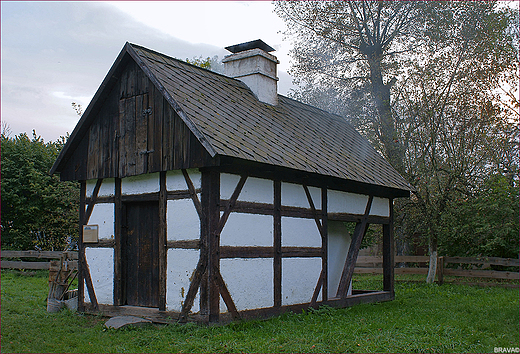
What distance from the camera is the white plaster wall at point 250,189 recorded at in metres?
8.55

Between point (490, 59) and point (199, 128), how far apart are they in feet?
36.7

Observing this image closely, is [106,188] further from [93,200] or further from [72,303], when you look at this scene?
[72,303]

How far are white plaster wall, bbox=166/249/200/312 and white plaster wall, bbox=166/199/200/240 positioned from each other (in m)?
0.27

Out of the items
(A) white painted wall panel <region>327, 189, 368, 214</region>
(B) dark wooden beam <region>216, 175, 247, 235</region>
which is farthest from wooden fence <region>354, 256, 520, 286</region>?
(B) dark wooden beam <region>216, 175, 247, 235</region>

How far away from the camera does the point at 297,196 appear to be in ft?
33.4

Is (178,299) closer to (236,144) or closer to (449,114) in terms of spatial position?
(236,144)

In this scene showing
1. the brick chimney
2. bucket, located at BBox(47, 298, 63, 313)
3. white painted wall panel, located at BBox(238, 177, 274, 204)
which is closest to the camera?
white painted wall panel, located at BBox(238, 177, 274, 204)

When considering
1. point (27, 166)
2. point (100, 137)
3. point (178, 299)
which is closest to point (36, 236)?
point (27, 166)

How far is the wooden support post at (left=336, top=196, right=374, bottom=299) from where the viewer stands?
37.6 feet

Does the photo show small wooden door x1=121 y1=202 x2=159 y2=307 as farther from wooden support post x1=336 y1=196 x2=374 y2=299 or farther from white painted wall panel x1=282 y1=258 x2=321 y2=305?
wooden support post x1=336 y1=196 x2=374 y2=299

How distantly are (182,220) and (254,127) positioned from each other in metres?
2.60

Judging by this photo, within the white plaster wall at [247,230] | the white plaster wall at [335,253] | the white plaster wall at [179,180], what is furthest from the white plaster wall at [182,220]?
the white plaster wall at [335,253]

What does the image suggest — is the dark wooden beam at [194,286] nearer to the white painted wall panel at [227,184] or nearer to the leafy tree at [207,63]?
the white painted wall panel at [227,184]

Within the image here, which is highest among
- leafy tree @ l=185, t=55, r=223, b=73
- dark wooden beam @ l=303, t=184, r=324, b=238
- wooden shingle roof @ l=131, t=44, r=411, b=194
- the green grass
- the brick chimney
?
leafy tree @ l=185, t=55, r=223, b=73
